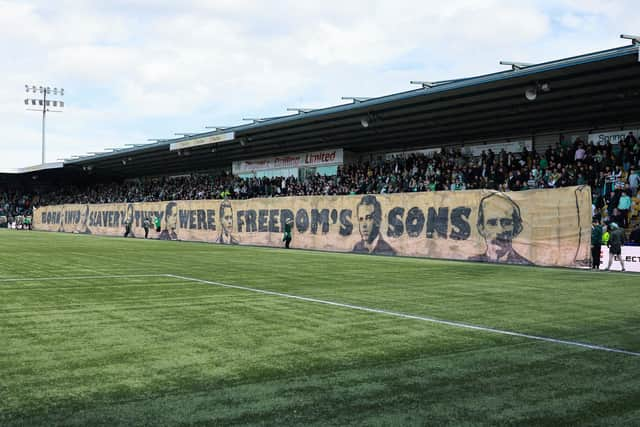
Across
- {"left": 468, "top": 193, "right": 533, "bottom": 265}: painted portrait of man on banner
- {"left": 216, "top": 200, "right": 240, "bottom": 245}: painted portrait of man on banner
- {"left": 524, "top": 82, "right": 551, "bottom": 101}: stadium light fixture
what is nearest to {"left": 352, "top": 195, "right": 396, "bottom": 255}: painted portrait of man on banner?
{"left": 468, "top": 193, "right": 533, "bottom": 265}: painted portrait of man on banner

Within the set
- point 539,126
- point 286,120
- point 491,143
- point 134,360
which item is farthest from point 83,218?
point 134,360

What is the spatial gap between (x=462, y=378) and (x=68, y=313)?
19.5ft

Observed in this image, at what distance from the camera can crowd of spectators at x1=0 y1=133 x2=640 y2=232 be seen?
80.9 ft

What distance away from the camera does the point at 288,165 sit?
152ft

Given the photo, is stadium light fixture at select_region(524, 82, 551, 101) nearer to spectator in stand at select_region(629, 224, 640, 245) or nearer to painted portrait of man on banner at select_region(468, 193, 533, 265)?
painted portrait of man on banner at select_region(468, 193, 533, 265)

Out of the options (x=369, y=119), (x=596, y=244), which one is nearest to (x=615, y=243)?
(x=596, y=244)

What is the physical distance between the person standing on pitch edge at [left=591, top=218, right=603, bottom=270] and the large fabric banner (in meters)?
0.18

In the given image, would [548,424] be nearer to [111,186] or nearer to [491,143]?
[491,143]

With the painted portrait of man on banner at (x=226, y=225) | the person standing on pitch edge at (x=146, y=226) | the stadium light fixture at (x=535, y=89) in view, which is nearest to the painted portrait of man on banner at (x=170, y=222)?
→ the person standing on pitch edge at (x=146, y=226)

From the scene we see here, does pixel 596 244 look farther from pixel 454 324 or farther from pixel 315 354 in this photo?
pixel 315 354

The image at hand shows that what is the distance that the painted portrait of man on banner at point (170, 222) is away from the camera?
38.8 meters

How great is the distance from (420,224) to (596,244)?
7.00m

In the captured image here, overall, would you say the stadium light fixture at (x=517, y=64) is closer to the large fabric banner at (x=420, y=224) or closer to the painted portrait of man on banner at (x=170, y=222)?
the large fabric banner at (x=420, y=224)

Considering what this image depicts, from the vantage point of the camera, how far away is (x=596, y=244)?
18469 millimetres
